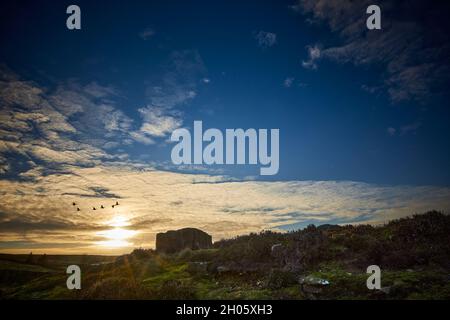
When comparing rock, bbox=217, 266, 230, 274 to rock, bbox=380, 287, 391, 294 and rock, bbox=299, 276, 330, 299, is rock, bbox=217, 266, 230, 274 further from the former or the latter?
rock, bbox=380, 287, 391, 294

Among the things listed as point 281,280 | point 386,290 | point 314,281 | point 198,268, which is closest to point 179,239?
point 198,268

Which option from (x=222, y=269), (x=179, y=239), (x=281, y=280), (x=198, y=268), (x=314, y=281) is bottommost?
(x=179, y=239)

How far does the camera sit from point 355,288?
10.0 m

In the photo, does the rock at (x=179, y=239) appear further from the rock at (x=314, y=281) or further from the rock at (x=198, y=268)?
the rock at (x=314, y=281)

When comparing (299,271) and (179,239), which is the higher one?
(299,271)

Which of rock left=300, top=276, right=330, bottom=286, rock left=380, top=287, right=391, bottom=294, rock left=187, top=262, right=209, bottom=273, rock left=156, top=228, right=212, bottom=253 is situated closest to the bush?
rock left=300, top=276, right=330, bottom=286

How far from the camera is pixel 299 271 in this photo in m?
12.2

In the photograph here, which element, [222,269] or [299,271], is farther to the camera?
[222,269]

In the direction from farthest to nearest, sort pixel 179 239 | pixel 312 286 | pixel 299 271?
pixel 179 239
pixel 299 271
pixel 312 286

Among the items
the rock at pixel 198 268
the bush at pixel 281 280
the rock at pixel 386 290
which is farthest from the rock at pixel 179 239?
the rock at pixel 386 290

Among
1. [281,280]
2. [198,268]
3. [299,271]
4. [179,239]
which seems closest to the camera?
[281,280]

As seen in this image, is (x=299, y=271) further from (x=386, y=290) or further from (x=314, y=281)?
(x=386, y=290)
